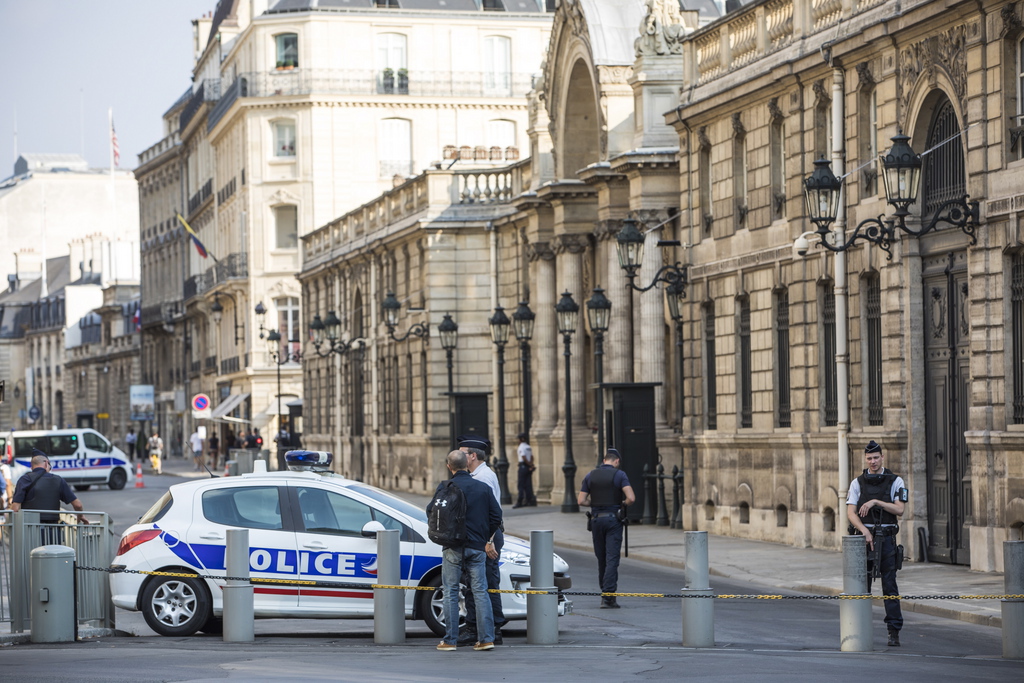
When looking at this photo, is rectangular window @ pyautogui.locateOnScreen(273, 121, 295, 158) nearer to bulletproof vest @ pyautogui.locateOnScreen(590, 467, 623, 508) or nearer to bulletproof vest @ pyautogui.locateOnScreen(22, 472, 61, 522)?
bulletproof vest @ pyautogui.locateOnScreen(22, 472, 61, 522)

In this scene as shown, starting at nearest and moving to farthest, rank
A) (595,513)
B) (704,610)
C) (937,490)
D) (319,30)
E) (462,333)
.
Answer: (704,610), (595,513), (937,490), (462,333), (319,30)

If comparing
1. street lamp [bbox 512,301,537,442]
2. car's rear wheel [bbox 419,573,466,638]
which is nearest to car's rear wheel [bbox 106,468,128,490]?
street lamp [bbox 512,301,537,442]

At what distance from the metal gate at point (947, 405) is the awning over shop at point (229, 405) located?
57.1 meters

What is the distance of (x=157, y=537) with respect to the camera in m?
17.1

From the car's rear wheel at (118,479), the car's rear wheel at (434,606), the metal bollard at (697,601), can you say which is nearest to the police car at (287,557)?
the car's rear wheel at (434,606)

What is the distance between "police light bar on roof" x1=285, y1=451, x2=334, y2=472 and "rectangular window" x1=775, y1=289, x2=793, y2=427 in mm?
10681

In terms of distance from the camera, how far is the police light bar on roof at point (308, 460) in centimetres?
1941

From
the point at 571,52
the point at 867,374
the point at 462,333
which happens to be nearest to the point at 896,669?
the point at 867,374

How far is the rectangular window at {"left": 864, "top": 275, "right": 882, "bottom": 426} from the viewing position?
25984 mm

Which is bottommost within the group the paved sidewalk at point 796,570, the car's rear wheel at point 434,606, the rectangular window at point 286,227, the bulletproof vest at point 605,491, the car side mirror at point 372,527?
the paved sidewalk at point 796,570

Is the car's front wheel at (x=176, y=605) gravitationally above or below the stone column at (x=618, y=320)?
below

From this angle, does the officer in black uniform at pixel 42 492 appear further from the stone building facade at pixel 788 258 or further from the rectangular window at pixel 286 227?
the rectangular window at pixel 286 227

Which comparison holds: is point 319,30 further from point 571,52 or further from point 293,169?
point 571,52

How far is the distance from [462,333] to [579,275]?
28.1 feet
